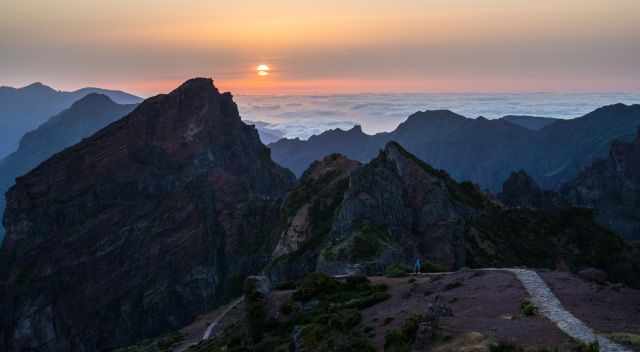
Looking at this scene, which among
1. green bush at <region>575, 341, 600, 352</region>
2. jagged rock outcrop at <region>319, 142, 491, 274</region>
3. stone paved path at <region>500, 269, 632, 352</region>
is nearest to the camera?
green bush at <region>575, 341, 600, 352</region>

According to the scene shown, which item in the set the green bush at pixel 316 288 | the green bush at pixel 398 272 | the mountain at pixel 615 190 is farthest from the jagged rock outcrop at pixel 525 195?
the green bush at pixel 316 288

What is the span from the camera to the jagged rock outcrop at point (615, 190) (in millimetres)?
179250

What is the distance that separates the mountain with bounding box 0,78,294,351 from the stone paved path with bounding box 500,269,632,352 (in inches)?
3462

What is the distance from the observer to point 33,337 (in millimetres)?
127250

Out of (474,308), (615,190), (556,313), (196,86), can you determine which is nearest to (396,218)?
(474,308)

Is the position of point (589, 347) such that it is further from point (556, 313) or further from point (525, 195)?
point (525, 195)

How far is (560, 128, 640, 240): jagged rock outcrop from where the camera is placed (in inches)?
7057

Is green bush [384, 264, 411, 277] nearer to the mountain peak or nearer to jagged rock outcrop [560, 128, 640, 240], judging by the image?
the mountain peak

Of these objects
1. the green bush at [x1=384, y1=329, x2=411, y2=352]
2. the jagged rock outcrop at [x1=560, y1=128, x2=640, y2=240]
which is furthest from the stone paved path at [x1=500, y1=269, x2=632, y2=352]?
the jagged rock outcrop at [x1=560, y1=128, x2=640, y2=240]

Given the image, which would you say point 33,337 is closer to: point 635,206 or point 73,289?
point 73,289

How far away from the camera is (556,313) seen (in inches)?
1074

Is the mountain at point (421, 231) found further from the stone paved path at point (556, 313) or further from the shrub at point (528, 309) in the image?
the shrub at point (528, 309)

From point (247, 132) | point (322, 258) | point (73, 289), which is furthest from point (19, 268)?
point (322, 258)

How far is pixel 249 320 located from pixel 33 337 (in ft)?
351
